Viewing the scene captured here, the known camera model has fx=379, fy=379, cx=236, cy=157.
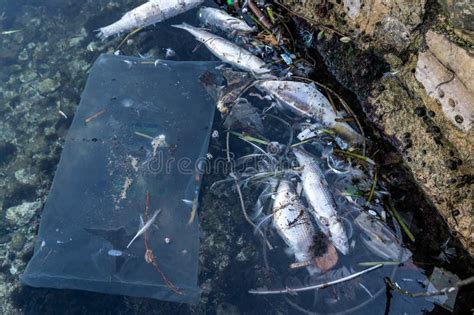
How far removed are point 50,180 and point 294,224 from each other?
3.03 m

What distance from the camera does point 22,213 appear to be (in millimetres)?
4566

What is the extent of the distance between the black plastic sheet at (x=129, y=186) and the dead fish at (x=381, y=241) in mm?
1658

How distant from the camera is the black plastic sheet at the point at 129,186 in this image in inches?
143

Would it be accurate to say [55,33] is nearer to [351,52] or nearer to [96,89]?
[96,89]

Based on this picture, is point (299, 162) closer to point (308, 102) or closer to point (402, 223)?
point (308, 102)

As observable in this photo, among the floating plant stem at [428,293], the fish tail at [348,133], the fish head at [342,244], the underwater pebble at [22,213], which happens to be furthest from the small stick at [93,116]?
the floating plant stem at [428,293]

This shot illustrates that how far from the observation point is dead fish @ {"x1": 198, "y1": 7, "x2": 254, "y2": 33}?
15.8ft

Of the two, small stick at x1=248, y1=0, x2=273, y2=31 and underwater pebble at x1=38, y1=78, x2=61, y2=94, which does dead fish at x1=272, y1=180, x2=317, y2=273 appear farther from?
underwater pebble at x1=38, y1=78, x2=61, y2=94

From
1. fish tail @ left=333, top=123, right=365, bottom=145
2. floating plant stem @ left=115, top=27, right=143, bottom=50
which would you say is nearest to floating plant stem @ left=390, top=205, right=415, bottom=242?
fish tail @ left=333, top=123, right=365, bottom=145

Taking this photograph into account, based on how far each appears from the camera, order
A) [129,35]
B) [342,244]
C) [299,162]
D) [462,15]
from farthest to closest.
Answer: [129,35] → [299,162] → [342,244] → [462,15]

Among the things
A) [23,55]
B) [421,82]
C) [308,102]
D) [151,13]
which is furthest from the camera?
[23,55]

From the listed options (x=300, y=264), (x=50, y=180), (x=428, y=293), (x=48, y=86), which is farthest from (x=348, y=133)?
(x=48, y=86)

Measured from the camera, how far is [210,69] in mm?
4578

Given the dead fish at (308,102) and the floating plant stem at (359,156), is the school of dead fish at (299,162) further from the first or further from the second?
the floating plant stem at (359,156)
